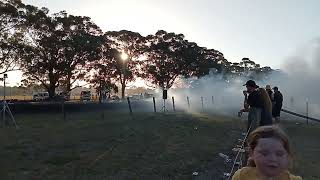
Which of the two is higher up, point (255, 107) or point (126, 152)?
point (255, 107)

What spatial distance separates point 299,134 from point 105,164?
38.5 feet

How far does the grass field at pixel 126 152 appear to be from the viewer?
10.2 metres

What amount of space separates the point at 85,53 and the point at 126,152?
36012mm

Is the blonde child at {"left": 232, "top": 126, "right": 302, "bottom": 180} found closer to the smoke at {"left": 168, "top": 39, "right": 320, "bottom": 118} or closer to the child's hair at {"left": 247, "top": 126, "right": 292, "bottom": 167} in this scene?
the child's hair at {"left": 247, "top": 126, "right": 292, "bottom": 167}

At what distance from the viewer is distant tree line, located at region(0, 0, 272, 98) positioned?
4138 centimetres

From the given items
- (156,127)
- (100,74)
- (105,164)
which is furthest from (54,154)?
(100,74)

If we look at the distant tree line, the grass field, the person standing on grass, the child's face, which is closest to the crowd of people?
the child's face

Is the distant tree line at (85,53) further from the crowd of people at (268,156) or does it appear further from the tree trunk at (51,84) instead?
the crowd of people at (268,156)

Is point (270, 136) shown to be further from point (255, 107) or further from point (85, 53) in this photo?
point (85, 53)

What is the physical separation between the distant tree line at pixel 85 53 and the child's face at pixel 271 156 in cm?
3432

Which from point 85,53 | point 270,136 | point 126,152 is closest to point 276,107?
point 126,152

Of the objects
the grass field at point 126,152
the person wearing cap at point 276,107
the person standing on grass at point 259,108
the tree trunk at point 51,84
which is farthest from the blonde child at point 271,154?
the tree trunk at point 51,84

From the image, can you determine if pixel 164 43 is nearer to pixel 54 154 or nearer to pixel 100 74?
pixel 100 74

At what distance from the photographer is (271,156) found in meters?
2.42
